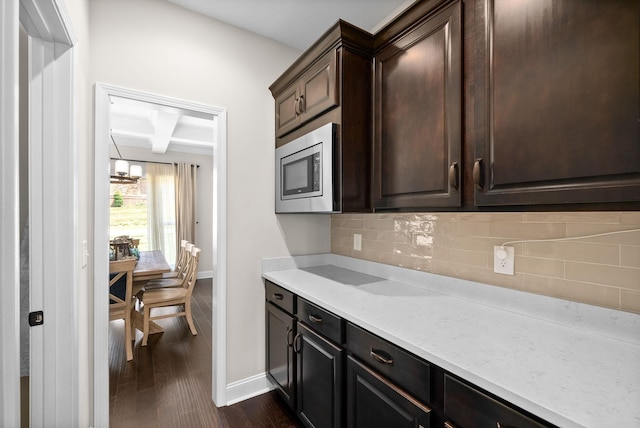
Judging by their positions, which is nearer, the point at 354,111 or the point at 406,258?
the point at 354,111

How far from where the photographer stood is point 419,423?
0.99 metres

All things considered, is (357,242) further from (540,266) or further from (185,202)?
(185,202)

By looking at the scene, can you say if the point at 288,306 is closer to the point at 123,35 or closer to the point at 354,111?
the point at 354,111

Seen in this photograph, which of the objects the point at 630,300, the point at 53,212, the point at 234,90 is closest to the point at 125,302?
the point at 53,212

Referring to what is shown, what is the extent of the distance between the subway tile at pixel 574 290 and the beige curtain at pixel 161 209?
5.82 metres

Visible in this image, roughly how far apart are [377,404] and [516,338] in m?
0.57

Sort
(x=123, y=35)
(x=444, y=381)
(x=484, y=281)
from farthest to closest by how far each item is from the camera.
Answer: (x=123, y=35), (x=484, y=281), (x=444, y=381)

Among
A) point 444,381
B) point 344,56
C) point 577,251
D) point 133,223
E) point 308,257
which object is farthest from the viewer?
point 133,223

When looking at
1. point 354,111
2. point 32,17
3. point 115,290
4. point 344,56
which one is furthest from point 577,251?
point 115,290

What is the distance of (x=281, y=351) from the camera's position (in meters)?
1.95

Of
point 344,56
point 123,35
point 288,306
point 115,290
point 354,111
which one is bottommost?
point 115,290

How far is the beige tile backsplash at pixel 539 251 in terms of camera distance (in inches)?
40.1

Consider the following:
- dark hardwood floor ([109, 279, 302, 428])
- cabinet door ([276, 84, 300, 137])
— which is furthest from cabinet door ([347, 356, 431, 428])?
cabinet door ([276, 84, 300, 137])

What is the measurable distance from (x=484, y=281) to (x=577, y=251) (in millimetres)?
396
